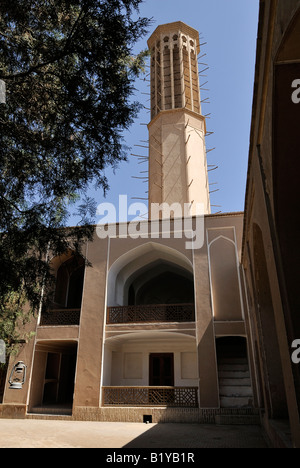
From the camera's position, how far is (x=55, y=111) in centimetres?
466

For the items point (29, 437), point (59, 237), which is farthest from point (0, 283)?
point (29, 437)

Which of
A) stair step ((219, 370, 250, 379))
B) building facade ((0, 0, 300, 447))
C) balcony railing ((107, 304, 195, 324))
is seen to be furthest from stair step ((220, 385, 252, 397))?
balcony railing ((107, 304, 195, 324))

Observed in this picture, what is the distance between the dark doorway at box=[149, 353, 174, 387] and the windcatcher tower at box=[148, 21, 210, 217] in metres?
7.37

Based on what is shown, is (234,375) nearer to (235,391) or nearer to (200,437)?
(235,391)

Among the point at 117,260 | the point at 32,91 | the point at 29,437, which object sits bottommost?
the point at 29,437

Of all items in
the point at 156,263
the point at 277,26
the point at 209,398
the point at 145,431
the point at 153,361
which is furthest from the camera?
the point at 156,263

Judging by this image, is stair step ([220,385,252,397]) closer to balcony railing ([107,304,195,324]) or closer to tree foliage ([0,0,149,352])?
balcony railing ([107,304,195,324])

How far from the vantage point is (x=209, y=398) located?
35.8ft

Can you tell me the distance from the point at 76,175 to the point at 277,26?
3.05m

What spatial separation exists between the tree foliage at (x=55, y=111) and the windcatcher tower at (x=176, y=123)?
13.1 m

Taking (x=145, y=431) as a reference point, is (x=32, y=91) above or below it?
above

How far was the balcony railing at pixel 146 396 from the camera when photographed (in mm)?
11570

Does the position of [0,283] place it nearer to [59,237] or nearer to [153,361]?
[59,237]

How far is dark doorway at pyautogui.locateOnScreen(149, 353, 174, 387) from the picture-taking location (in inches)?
539
